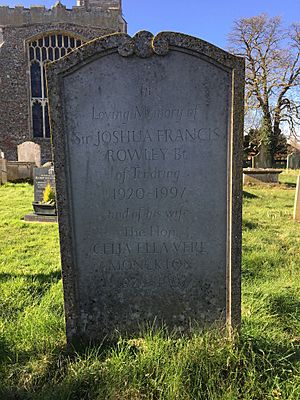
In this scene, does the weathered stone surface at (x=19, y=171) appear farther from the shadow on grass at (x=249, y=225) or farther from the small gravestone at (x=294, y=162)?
the small gravestone at (x=294, y=162)

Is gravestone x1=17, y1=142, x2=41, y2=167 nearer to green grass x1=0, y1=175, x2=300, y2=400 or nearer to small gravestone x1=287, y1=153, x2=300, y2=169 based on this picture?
green grass x1=0, y1=175, x2=300, y2=400

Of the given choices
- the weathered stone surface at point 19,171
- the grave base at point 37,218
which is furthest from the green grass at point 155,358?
the weathered stone surface at point 19,171

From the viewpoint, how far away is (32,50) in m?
21.3

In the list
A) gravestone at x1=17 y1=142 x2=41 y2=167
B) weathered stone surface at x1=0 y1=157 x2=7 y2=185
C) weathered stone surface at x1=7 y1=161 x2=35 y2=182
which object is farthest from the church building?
weathered stone surface at x1=0 y1=157 x2=7 y2=185

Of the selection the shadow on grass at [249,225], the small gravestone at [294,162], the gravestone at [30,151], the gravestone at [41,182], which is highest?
the gravestone at [30,151]

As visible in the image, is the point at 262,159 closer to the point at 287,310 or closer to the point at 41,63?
the point at 41,63

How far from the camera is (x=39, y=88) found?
21703 mm

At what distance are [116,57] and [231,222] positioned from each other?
4.47ft

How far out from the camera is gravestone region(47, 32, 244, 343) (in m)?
2.22

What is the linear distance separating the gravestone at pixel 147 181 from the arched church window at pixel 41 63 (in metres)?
20.1

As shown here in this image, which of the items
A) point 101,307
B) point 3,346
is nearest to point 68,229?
point 101,307

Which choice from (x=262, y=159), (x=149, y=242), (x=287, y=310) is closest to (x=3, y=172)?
(x=149, y=242)

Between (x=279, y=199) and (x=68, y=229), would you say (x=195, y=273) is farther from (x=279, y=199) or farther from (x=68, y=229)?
(x=279, y=199)

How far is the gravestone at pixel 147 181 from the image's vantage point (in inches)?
87.4
